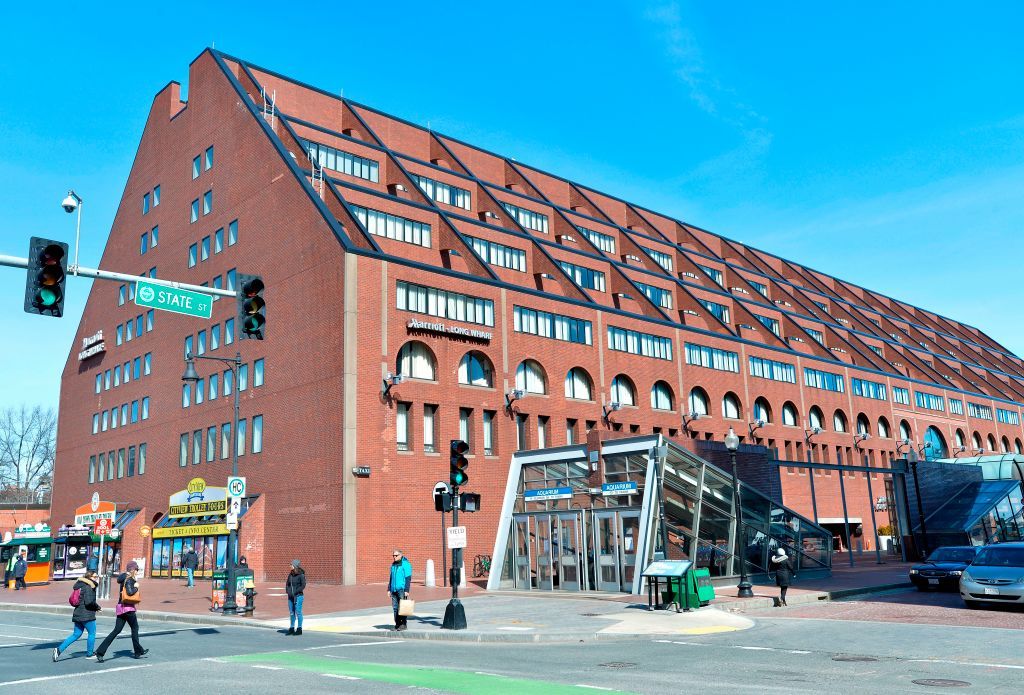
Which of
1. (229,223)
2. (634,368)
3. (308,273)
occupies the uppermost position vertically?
(229,223)

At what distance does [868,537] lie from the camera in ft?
214

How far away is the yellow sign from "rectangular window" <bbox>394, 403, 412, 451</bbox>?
1007 centimetres

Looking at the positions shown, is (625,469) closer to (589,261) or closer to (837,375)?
(589,261)

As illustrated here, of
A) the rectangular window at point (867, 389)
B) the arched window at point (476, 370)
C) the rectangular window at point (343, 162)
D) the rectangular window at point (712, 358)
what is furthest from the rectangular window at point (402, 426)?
the rectangular window at point (867, 389)

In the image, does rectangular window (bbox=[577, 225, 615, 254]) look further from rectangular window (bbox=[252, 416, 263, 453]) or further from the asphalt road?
the asphalt road

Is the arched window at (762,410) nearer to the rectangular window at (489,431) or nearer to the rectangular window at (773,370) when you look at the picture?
the rectangular window at (773,370)

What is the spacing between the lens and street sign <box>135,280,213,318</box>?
A: 14.4m

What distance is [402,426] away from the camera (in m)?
38.5

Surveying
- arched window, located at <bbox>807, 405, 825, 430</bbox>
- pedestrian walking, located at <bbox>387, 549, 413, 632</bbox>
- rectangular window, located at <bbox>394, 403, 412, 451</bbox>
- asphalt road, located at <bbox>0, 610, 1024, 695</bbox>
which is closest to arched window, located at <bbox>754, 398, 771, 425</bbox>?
arched window, located at <bbox>807, 405, 825, 430</bbox>

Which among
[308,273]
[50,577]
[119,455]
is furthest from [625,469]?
[119,455]

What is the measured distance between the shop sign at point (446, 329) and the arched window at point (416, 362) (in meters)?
0.86

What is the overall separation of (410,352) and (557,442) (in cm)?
999

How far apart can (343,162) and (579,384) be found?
19.5 meters

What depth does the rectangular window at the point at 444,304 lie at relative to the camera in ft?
130
